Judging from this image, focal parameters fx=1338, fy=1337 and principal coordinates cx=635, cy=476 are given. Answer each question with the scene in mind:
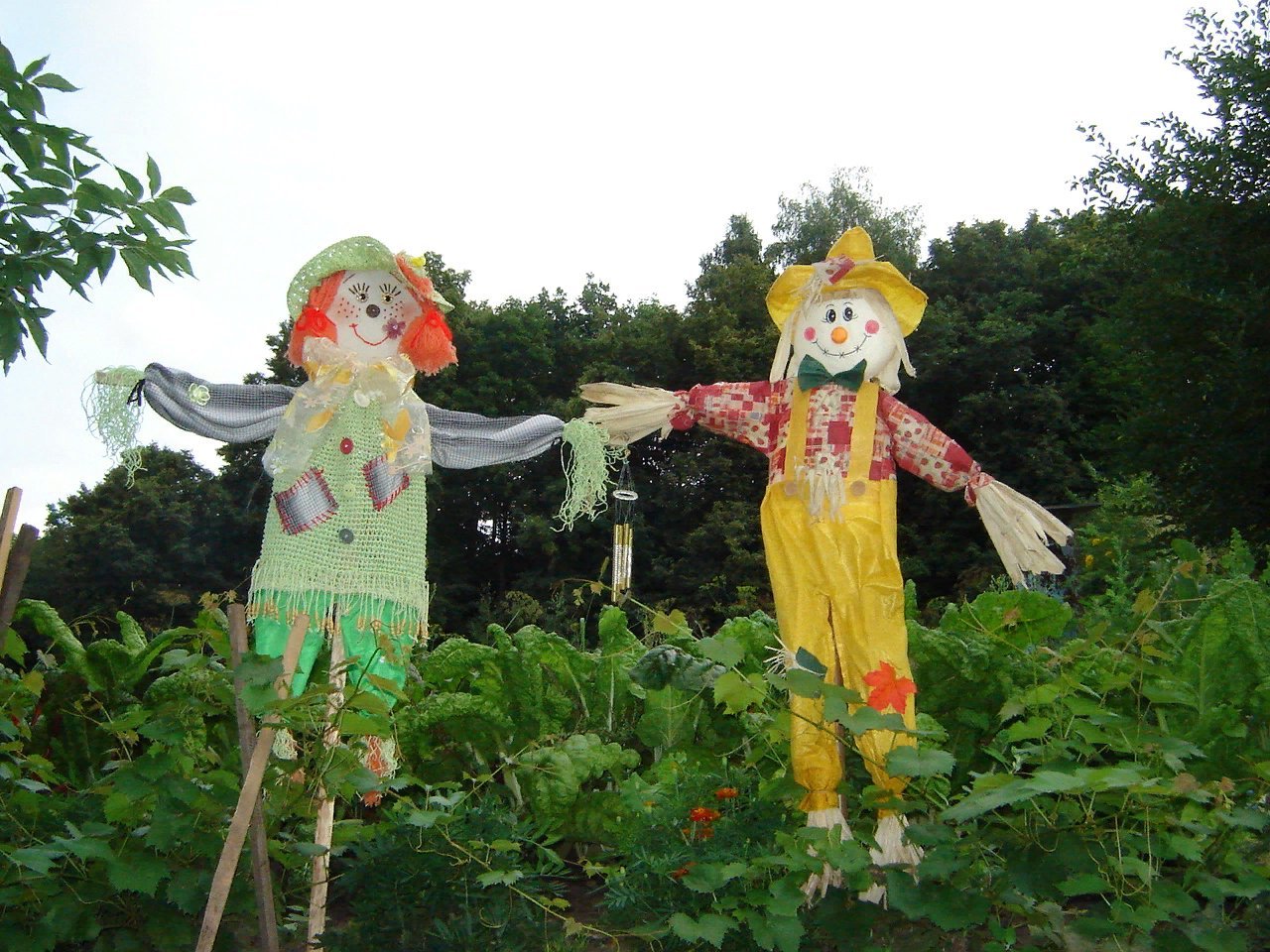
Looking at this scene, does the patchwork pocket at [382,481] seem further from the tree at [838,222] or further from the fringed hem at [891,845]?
the tree at [838,222]

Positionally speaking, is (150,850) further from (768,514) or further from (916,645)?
(916,645)

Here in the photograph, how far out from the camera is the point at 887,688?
3.44 metres

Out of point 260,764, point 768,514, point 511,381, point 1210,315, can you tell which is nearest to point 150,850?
point 260,764

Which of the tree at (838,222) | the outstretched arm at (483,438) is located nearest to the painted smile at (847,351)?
the outstretched arm at (483,438)

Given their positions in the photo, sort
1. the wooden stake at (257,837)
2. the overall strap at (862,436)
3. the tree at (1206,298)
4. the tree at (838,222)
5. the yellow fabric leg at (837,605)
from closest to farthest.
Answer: the wooden stake at (257,837) → the yellow fabric leg at (837,605) → the overall strap at (862,436) → the tree at (1206,298) → the tree at (838,222)

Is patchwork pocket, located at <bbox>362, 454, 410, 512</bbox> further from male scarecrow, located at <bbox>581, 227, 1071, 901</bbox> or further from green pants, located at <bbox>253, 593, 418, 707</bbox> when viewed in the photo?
male scarecrow, located at <bbox>581, 227, 1071, 901</bbox>

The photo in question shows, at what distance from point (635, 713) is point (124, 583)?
11.9 metres

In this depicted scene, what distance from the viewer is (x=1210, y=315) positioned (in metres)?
6.23

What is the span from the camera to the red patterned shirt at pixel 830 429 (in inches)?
146

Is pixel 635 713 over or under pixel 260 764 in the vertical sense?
over

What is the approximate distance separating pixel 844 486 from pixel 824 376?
326mm

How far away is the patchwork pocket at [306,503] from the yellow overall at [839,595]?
1.31 metres

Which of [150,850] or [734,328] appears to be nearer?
[150,850]

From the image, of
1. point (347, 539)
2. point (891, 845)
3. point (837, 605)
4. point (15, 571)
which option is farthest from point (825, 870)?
point (15, 571)
